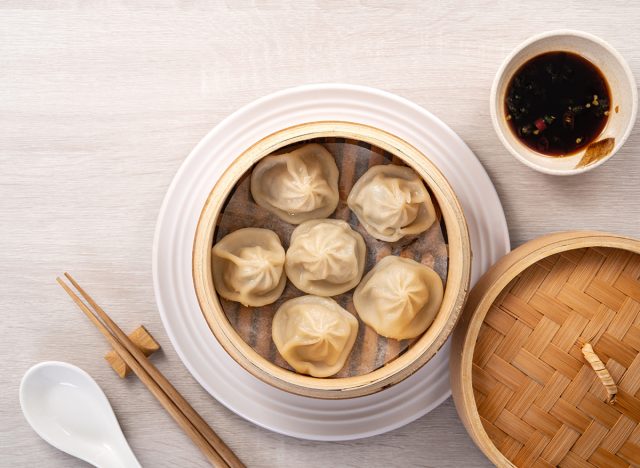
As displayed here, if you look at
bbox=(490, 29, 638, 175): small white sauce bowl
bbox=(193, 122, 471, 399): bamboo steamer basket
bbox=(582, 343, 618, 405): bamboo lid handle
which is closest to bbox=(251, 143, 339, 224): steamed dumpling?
bbox=(193, 122, 471, 399): bamboo steamer basket

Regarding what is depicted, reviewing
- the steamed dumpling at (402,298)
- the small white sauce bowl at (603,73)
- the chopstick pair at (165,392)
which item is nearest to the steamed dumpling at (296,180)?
the steamed dumpling at (402,298)

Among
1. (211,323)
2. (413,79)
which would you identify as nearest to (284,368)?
(211,323)

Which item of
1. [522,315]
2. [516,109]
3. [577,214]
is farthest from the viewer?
[577,214]

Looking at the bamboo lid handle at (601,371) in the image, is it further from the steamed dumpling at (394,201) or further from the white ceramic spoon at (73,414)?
the white ceramic spoon at (73,414)

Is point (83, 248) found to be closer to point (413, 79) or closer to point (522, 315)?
point (413, 79)

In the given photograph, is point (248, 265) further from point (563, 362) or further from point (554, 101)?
point (554, 101)

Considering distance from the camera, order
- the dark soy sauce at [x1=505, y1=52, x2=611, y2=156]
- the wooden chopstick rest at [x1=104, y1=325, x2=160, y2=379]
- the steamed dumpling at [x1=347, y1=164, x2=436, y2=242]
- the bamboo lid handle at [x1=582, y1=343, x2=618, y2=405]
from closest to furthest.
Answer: the bamboo lid handle at [x1=582, y1=343, x2=618, y2=405]
the steamed dumpling at [x1=347, y1=164, x2=436, y2=242]
the dark soy sauce at [x1=505, y1=52, x2=611, y2=156]
the wooden chopstick rest at [x1=104, y1=325, x2=160, y2=379]

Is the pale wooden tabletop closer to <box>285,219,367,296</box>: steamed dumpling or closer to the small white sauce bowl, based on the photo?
the small white sauce bowl
